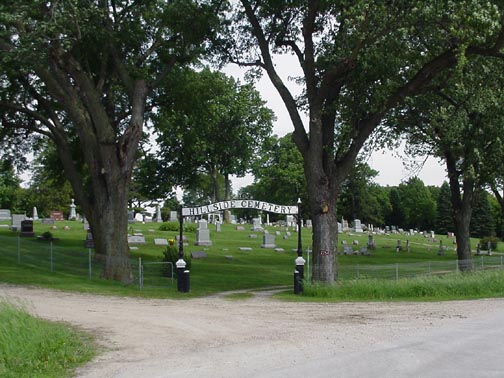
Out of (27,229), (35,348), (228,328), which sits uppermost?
(27,229)

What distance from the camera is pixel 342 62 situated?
18.4 meters

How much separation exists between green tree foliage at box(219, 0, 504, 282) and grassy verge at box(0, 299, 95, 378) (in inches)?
456

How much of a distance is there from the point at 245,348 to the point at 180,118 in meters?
19.8

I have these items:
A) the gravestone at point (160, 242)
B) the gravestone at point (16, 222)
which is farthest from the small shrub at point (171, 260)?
the gravestone at point (16, 222)

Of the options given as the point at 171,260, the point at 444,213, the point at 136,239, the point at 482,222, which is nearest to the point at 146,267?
the point at 171,260

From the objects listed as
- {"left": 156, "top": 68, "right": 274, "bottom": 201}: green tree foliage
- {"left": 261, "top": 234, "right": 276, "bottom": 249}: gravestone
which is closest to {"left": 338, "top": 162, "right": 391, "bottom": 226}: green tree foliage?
{"left": 156, "top": 68, "right": 274, "bottom": 201}: green tree foliage

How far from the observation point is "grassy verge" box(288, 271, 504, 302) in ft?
61.1

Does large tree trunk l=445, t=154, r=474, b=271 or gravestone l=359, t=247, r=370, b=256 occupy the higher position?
large tree trunk l=445, t=154, r=474, b=271

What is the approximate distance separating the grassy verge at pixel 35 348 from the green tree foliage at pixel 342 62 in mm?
11575

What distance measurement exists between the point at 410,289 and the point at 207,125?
Result: 48.0 feet

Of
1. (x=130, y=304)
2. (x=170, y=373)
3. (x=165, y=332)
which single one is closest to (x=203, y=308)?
(x=130, y=304)

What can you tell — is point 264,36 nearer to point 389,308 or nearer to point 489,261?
point 389,308

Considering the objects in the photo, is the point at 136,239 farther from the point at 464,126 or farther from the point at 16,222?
the point at 464,126

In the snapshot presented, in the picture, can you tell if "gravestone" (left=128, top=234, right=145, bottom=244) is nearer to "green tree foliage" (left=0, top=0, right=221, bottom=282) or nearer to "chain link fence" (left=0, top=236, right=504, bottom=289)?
"chain link fence" (left=0, top=236, right=504, bottom=289)
